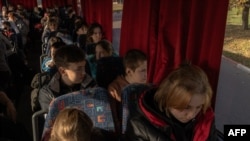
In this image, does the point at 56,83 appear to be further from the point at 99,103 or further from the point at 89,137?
the point at 89,137

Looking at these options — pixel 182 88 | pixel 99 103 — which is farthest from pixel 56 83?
pixel 182 88

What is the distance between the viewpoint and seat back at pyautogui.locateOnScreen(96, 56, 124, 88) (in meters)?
2.88

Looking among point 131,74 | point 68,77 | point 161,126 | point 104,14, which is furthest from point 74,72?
point 104,14

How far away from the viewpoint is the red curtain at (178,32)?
241 cm

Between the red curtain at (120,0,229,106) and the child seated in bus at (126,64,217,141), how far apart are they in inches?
25.9

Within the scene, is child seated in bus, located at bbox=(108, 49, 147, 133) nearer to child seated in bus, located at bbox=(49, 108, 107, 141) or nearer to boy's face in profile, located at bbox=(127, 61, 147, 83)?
boy's face in profile, located at bbox=(127, 61, 147, 83)

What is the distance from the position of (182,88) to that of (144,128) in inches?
10.7

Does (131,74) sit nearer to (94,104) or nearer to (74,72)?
(74,72)

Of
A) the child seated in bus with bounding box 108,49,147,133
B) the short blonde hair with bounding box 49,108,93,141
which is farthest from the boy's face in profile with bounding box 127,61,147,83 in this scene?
the short blonde hair with bounding box 49,108,93,141

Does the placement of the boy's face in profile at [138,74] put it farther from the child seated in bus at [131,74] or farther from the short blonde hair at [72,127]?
the short blonde hair at [72,127]

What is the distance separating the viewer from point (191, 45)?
2.64 m

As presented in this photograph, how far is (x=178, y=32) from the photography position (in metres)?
2.81

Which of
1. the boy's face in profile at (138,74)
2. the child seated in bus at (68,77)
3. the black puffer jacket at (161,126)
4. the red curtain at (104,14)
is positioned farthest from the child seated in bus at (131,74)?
the red curtain at (104,14)

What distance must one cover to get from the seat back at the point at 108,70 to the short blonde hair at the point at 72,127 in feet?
3.81
